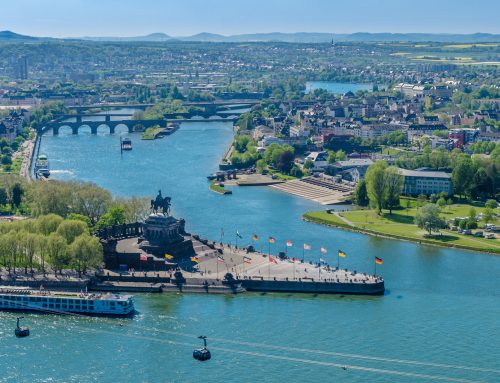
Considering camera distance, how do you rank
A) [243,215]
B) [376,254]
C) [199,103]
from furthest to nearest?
[199,103] < [243,215] < [376,254]

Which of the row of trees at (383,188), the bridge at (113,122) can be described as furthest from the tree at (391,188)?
the bridge at (113,122)

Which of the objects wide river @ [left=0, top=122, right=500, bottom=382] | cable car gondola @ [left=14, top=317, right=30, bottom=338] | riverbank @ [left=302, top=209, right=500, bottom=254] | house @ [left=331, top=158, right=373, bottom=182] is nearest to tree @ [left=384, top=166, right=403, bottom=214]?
riverbank @ [left=302, top=209, right=500, bottom=254]

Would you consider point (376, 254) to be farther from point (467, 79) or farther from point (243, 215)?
point (467, 79)

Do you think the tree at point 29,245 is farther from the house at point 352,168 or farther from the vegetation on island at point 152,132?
the vegetation on island at point 152,132

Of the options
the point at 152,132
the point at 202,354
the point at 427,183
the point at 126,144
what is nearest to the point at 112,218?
the point at 202,354

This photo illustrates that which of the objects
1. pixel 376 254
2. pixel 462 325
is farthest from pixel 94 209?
pixel 462 325

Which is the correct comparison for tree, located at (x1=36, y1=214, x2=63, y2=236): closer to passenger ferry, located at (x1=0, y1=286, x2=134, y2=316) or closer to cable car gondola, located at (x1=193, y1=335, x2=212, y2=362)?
passenger ferry, located at (x1=0, y1=286, x2=134, y2=316)

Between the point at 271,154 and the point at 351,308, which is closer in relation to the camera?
the point at 351,308
